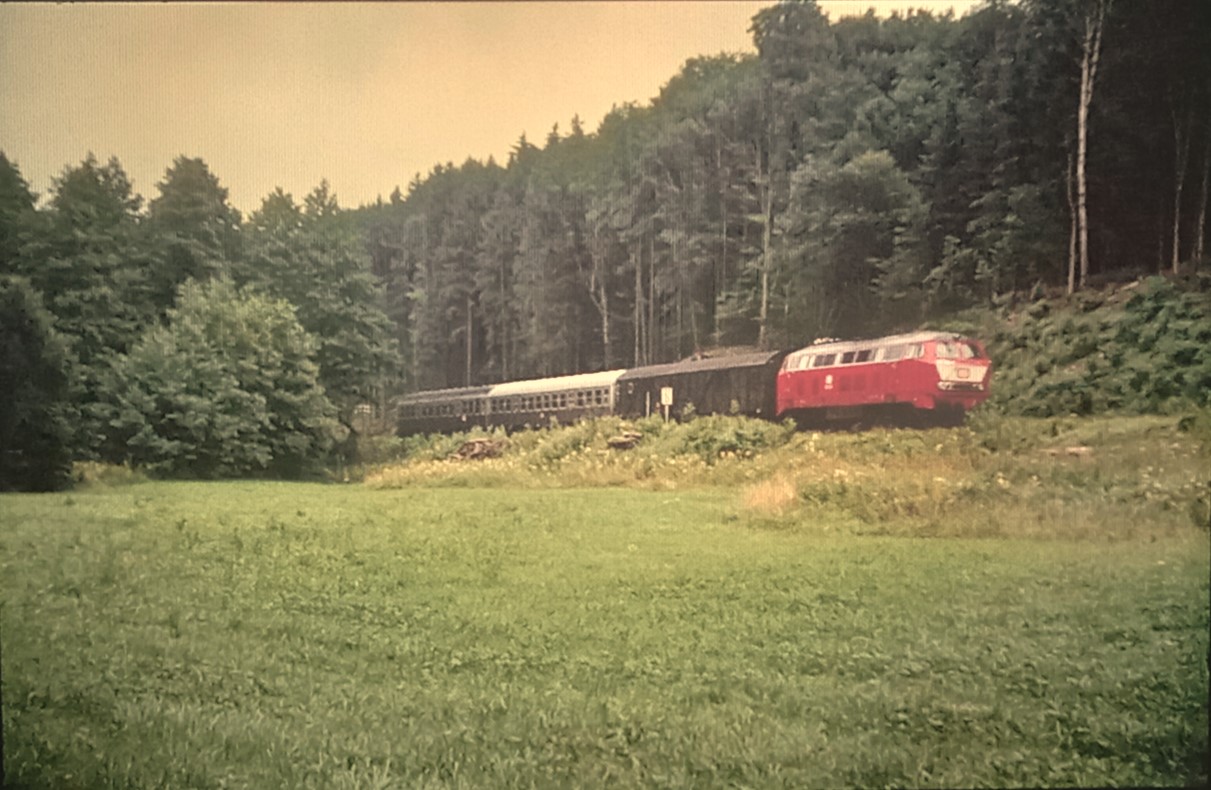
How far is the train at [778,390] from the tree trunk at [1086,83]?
1.49ft

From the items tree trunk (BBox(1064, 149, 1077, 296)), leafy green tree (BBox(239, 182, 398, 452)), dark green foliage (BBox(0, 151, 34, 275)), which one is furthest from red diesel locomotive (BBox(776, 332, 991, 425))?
dark green foliage (BBox(0, 151, 34, 275))

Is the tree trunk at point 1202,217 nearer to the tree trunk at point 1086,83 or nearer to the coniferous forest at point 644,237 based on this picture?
the coniferous forest at point 644,237

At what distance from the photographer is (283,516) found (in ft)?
10.0

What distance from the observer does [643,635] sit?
2500 millimetres

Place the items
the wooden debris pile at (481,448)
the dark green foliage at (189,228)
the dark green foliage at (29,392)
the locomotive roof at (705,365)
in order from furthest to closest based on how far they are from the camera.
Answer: the dark green foliage at (29,392) → the dark green foliage at (189,228) → the wooden debris pile at (481,448) → the locomotive roof at (705,365)

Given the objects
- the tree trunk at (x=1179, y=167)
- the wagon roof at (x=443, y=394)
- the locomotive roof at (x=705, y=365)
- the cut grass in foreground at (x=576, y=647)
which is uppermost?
the tree trunk at (x=1179, y=167)

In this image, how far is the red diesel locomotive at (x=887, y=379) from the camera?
7.88ft

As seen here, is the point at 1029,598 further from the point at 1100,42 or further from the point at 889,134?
the point at 1100,42

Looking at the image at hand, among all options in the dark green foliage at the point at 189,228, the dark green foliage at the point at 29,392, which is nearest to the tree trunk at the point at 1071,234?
the dark green foliage at the point at 189,228

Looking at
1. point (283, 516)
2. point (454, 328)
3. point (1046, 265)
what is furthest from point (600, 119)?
point (283, 516)

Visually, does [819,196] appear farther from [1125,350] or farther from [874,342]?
[1125,350]

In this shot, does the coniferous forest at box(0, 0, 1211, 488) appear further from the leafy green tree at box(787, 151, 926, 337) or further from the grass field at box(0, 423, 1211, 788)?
the grass field at box(0, 423, 1211, 788)

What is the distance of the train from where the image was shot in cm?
243

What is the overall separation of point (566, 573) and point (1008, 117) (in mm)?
1761
